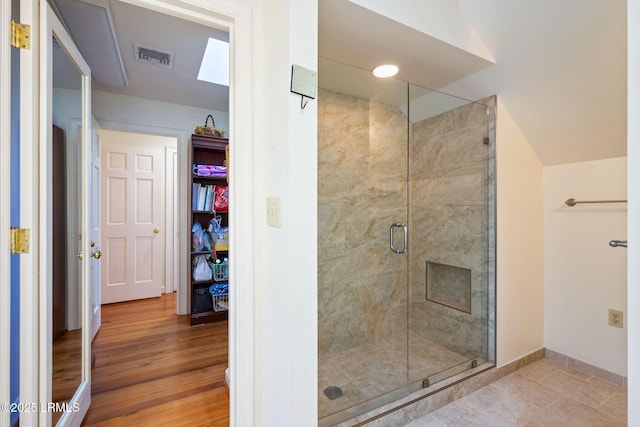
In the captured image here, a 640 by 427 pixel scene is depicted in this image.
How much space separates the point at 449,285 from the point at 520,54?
1819mm

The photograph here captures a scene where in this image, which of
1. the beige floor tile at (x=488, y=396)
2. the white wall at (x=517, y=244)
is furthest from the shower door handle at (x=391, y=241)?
the beige floor tile at (x=488, y=396)

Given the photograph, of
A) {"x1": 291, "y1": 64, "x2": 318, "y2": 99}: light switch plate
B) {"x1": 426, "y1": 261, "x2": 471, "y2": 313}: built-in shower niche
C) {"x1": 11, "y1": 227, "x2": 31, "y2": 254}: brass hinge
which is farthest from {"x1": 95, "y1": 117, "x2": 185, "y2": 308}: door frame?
{"x1": 426, "y1": 261, "x2": 471, "y2": 313}: built-in shower niche

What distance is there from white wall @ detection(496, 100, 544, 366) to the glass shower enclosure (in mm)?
74

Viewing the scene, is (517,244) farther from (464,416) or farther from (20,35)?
(20,35)

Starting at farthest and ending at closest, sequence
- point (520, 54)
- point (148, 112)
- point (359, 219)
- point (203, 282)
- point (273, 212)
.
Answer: point (203, 282)
point (148, 112)
point (359, 219)
point (520, 54)
point (273, 212)

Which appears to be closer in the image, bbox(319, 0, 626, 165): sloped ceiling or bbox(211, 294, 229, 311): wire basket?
bbox(319, 0, 626, 165): sloped ceiling

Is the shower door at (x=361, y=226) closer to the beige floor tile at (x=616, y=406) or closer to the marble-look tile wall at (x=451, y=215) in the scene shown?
the marble-look tile wall at (x=451, y=215)

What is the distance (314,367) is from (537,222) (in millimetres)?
2203

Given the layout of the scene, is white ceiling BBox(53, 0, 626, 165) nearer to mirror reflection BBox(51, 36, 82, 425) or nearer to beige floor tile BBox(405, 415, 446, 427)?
mirror reflection BBox(51, 36, 82, 425)

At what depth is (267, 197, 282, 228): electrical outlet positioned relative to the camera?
111 centimetres

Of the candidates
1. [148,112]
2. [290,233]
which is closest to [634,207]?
[290,233]

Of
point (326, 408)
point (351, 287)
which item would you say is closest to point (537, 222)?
point (351, 287)

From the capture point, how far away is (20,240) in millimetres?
1075

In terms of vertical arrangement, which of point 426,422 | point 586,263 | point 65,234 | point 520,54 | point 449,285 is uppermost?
point 520,54
